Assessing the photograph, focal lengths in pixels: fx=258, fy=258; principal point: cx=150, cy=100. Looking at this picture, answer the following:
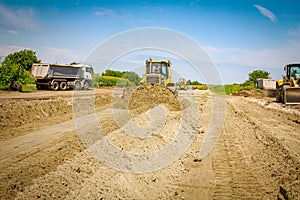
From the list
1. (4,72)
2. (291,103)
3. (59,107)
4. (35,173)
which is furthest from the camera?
(4,72)

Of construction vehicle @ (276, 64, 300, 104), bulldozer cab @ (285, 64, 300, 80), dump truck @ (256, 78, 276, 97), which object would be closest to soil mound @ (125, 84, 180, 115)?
construction vehicle @ (276, 64, 300, 104)

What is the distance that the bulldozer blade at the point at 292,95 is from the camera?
1708 centimetres

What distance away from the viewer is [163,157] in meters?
6.39

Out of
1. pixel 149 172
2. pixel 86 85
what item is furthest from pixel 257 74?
pixel 149 172

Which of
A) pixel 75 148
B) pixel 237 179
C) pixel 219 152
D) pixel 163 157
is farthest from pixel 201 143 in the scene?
pixel 75 148

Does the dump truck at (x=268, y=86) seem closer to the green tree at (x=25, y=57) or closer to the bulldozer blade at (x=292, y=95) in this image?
the bulldozer blade at (x=292, y=95)

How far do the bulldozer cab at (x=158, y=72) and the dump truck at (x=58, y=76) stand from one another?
34.7 feet

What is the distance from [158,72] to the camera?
1698 centimetres

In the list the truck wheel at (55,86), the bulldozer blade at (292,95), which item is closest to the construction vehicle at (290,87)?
the bulldozer blade at (292,95)

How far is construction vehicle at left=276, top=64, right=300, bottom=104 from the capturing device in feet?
56.3

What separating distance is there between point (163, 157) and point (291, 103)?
14.2 meters

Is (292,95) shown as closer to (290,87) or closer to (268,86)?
(290,87)

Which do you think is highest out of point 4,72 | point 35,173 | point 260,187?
point 4,72

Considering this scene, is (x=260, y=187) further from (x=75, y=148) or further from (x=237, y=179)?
(x=75, y=148)
